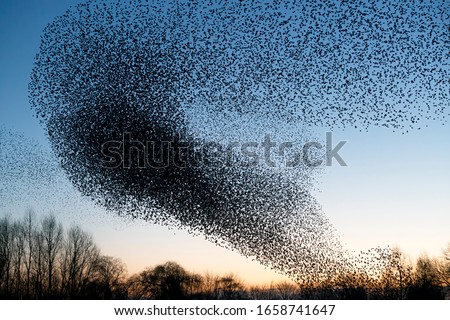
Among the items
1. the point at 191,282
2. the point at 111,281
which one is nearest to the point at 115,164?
the point at 191,282

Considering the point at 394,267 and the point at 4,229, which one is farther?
the point at 4,229

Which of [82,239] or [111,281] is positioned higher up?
[82,239]

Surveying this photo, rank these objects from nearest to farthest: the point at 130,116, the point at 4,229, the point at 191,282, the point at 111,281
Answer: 1. the point at 130,116
2. the point at 191,282
3. the point at 4,229
4. the point at 111,281

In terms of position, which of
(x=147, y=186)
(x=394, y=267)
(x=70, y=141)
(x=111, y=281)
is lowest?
(x=111, y=281)
